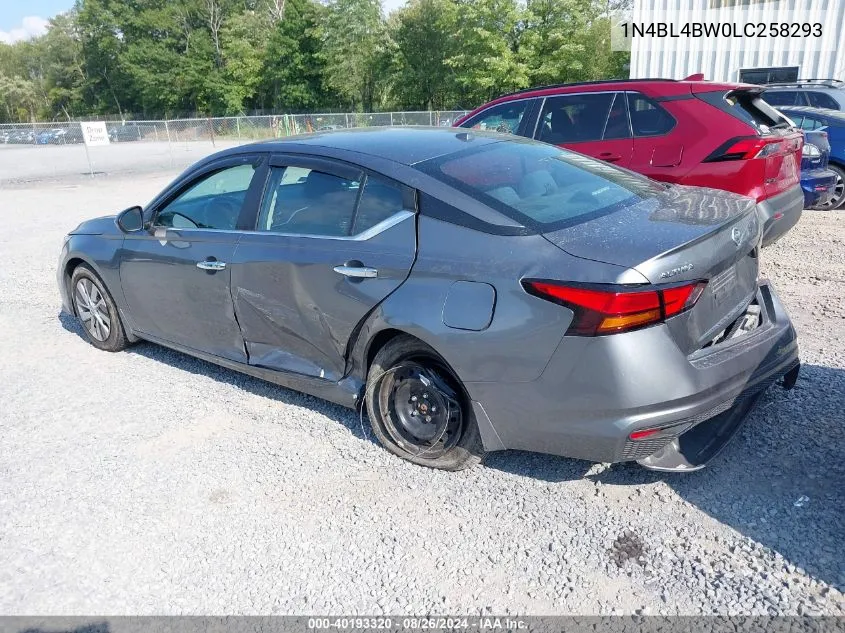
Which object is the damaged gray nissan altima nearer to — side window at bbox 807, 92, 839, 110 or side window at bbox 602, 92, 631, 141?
side window at bbox 602, 92, 631, 141

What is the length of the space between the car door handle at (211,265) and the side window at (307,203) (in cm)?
34

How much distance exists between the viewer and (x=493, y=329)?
8.89 ft

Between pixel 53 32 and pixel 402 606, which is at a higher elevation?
pixel 53 32

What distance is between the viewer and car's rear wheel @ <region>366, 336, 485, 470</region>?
3055 mm

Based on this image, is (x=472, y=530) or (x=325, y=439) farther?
(x=325, y=439)

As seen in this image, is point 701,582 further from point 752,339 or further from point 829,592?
point 752,339

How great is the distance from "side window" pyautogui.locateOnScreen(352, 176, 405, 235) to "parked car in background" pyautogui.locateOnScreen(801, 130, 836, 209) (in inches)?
265

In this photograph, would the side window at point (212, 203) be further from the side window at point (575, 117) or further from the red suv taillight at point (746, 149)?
the red suv taillight at point (746, 149)

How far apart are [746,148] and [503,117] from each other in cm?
254

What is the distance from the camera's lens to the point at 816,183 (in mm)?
7996

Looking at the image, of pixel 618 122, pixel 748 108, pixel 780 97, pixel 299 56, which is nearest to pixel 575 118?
pixel 618 122

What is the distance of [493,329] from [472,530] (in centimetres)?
86

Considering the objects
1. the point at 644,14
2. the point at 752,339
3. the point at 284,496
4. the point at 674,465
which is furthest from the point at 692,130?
the point at 644,14

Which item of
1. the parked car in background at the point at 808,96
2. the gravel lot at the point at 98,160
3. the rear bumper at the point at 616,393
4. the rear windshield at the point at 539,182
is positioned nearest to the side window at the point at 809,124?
the parked car in background at the point at 808,96
